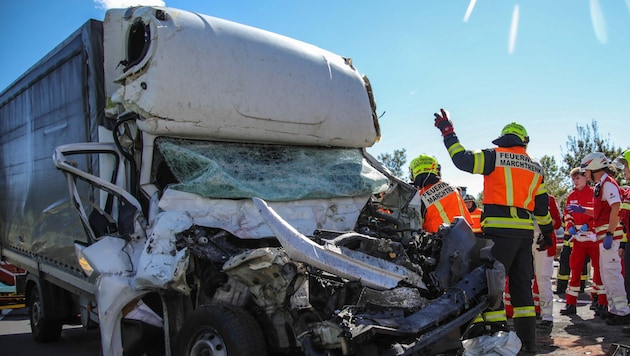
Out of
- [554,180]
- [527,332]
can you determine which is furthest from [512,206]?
[554,180]

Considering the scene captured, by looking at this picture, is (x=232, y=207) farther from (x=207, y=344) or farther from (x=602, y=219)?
(x=602, y=219)

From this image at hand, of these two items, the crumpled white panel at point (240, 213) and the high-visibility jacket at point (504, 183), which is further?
the high-visibility jacket at point (504, 183)

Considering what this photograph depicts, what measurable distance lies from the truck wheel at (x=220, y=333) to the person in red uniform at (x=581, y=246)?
5041 millimetres

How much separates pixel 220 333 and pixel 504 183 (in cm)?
271

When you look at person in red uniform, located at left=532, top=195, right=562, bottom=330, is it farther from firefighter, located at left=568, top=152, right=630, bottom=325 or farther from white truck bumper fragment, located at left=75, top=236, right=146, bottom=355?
white truck bumper fragment, located at left=75, top=236, right=146, bottom=355

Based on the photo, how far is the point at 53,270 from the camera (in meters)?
5.37

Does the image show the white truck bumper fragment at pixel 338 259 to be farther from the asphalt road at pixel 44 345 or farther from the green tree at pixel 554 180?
the green tree at pixel 554 180

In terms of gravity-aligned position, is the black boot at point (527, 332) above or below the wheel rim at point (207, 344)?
below

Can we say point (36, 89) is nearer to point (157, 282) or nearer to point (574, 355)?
point (157, 282)

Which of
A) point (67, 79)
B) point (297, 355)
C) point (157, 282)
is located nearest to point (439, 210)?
point (297, 355)

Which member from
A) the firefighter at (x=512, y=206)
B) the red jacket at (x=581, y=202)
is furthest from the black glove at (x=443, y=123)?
the red jacket at (x=581, y=202)

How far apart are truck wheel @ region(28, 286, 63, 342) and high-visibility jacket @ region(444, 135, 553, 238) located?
4.78 meters

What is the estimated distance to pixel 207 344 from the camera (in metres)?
3.09

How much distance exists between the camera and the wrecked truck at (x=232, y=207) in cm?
301
